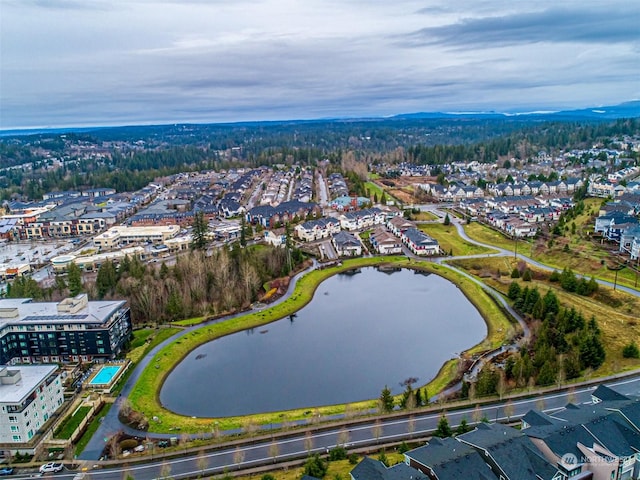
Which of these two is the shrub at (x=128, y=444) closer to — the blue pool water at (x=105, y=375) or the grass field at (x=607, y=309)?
the blue pool water at (x=105, y=375)

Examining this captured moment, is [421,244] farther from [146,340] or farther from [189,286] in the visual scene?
[146,340]

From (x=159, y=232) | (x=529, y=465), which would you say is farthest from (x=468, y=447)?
(x=159, y=232)

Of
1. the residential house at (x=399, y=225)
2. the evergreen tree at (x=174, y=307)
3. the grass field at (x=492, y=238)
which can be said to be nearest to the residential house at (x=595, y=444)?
the evergreen tree at (x=174, y=307)

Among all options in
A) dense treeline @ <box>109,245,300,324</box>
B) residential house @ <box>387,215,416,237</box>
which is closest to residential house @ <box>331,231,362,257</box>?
residential house @ <box>387,215,416,237</box>

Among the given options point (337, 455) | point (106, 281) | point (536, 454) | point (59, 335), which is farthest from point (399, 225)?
point (536, 454)

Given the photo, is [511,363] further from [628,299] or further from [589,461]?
[628,299]
